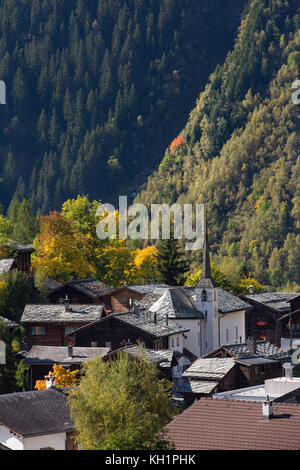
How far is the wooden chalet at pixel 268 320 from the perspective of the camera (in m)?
130

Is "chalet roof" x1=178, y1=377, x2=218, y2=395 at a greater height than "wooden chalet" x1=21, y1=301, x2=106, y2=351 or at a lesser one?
lesser

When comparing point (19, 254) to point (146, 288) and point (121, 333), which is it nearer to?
point (146, 288)

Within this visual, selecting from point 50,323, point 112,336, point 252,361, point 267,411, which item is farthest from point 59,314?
point 267,411

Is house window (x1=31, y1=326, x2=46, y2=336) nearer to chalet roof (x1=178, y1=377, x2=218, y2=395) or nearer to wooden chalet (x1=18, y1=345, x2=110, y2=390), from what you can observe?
wooden chalet (x1=18, y1=345, x2=110, y2=390)

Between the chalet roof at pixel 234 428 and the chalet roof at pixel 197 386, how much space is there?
101 ft

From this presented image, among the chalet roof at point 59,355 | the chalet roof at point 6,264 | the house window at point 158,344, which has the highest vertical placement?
the chalet roof at point 6,264

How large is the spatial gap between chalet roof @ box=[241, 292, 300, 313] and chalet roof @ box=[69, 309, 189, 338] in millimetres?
27475

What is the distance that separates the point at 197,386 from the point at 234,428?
35.6 metres

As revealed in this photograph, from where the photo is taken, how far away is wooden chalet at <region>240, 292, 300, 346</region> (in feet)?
428

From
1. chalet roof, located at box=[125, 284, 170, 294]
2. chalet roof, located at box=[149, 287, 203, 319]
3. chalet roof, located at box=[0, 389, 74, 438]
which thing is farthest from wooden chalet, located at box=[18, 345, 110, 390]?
chalet roof, located at box=[125, 284, 170, 294]

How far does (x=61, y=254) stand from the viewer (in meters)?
128

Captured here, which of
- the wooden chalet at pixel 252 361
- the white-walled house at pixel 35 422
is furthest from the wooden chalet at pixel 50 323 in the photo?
the white-walled house at pixel 35 422

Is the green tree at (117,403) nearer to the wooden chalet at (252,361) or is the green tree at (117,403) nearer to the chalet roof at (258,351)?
the wooden chalet at (252,361)

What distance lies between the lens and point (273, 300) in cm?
13475
